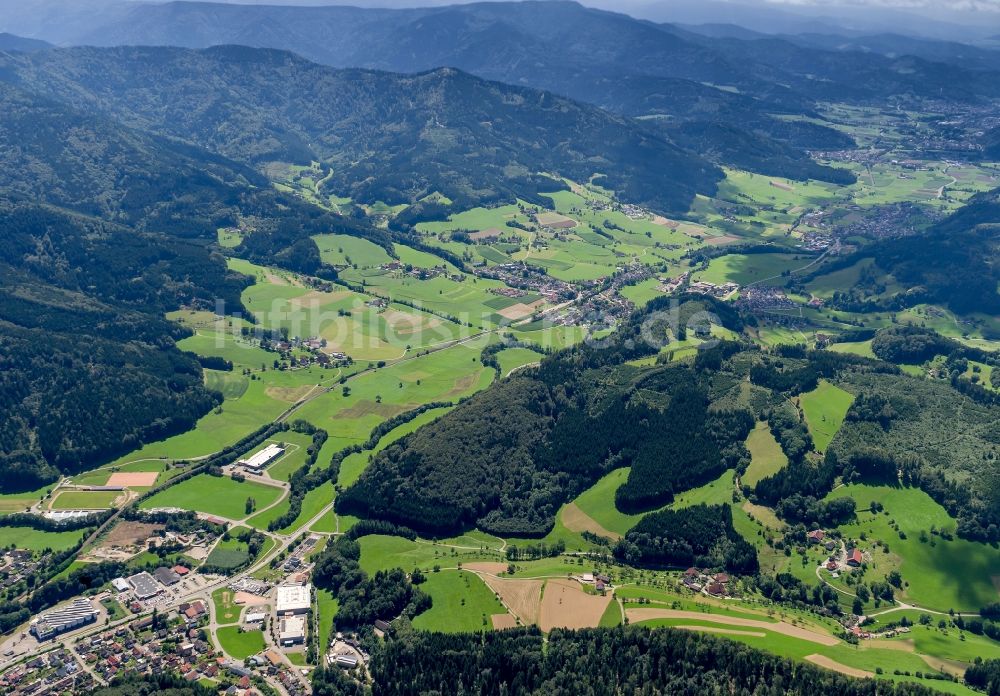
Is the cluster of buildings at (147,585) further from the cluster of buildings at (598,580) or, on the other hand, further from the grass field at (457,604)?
the cluster of buildings at (598,580)

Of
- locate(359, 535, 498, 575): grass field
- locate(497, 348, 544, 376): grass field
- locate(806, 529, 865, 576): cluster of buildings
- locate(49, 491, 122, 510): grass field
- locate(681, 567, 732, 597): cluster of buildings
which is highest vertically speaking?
locate(806, 529, 865, 576): cluster of buildings

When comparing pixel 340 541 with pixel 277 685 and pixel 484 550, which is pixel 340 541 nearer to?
pixel 484 550

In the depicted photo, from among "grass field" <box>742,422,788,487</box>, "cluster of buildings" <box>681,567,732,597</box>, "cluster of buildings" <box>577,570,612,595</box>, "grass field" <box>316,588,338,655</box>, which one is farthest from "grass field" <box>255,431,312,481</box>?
"grass field" <box>742,422,788,487</box>

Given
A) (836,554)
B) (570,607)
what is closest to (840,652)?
(836,554)

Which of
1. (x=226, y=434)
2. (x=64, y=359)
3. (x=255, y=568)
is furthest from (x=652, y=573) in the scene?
(x=64, y=359)

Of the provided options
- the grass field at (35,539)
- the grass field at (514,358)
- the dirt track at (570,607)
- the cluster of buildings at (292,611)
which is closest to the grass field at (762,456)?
the dirt track at (570,607)

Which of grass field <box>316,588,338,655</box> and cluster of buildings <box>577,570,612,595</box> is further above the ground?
cluster of buildings <box>577,570,612,595</box>

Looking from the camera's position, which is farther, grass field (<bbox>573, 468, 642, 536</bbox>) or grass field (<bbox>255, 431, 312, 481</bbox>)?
grass field (<bbox>255, 431, 312, 481</bbox>)

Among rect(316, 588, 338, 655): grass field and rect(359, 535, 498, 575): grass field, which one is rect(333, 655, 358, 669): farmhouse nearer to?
rect(316, 588, 338, 655): grass field
